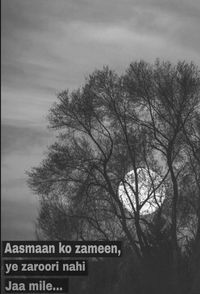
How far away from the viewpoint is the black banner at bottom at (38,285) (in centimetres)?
2394

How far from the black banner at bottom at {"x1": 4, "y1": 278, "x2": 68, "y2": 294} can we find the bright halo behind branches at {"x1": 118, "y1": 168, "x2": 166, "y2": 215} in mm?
14280

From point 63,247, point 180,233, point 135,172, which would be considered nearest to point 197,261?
point 180,233

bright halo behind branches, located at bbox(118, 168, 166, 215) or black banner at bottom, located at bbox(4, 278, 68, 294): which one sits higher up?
bright halo behind branches, located at bbox(118, 168, 166, 215)

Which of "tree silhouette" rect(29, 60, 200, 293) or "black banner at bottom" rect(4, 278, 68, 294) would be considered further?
"tree silhouette" rect(29, 60, 200, 293)

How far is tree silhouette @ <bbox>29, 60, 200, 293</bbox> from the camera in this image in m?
38.3

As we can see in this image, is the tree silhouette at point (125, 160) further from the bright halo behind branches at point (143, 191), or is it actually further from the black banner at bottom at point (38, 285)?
the black banner at bottom at point (38, 285)

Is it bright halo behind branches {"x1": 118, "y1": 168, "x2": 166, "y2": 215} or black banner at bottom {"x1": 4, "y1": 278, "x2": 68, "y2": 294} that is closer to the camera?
black banner at bottom {"x1": 4, "y1": 278, "x2": 68, "y2": 294}

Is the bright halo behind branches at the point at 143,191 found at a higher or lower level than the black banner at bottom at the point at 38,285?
higher

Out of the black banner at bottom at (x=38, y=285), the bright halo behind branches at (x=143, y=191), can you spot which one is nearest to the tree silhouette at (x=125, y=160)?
the bright halo behind branches at (x=143, y=191)

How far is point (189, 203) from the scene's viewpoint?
128ft

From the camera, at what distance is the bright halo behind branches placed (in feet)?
127

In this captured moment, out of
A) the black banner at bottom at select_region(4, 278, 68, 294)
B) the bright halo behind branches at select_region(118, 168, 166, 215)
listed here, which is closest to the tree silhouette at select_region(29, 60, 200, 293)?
the bright halo behind branches at select_region(118, 168, 166, 215)

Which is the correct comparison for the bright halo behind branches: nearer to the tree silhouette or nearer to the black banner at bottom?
the tree silhouette

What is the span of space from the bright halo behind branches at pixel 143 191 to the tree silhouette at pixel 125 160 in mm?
53
